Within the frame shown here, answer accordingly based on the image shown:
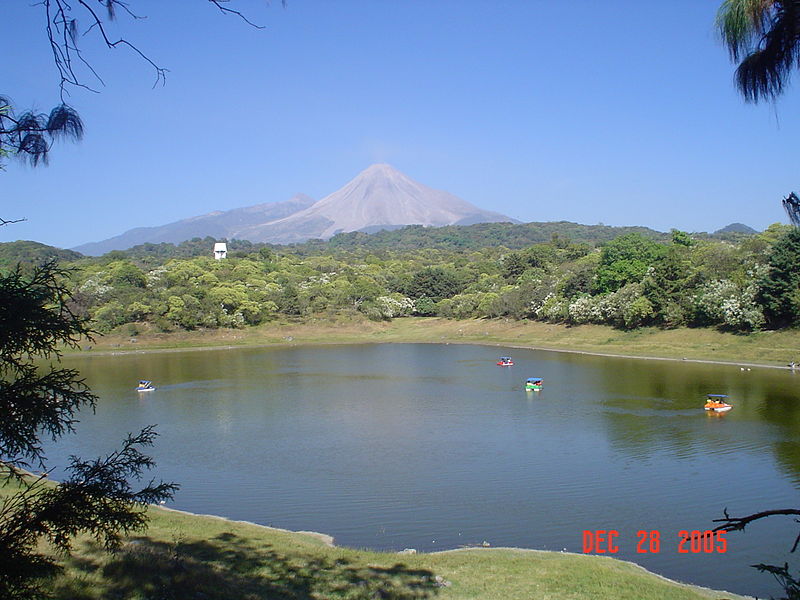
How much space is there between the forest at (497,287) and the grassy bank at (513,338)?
1200mm

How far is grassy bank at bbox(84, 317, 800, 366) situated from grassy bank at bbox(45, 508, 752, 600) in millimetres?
28300

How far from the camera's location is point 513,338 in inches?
2096

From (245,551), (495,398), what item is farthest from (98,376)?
(245,551)

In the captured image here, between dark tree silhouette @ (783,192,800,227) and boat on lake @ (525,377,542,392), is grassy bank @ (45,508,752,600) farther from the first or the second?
boat on lake @ (525,377,542,392)

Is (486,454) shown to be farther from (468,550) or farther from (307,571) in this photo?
(307,571)

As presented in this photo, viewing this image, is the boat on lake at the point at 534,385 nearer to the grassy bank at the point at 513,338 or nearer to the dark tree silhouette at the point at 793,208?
the grassy bank at the point at 513,338

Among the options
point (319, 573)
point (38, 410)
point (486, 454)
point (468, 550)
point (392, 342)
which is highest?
point (38, 410)

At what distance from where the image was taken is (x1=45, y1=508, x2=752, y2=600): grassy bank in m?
6.82

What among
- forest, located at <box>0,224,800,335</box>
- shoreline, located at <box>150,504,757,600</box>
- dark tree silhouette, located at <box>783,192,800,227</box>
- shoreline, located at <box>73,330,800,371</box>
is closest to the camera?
dark tree silhouette, located at <box>783,192,800,227</box>

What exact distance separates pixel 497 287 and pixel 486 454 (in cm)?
4977

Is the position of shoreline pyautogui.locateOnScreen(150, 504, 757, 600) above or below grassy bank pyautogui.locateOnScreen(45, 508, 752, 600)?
below

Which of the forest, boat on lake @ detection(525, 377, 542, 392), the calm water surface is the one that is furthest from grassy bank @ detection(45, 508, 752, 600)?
the forest

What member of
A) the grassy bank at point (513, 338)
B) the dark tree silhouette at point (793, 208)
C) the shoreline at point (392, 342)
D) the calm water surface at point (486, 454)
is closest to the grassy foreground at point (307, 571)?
the calm water surface at point (486, 454)

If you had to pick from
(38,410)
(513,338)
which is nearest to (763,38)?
(38,410)
